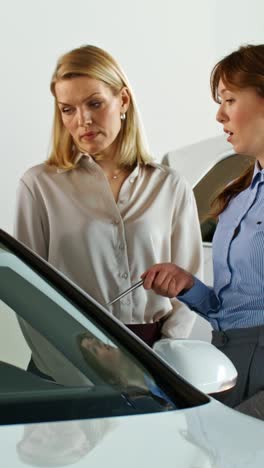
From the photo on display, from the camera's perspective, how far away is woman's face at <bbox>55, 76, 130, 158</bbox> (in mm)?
2596

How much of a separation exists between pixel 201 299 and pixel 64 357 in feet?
1.92

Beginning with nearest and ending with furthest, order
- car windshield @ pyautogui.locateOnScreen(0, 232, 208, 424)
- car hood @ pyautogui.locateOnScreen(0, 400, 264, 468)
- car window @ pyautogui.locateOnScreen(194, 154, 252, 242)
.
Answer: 1. car hood @ pyautogui.locateOnScreen(0, 400, 264, 468)
2. car windshield @ pyautogui.locateOnScreen(0, 232, 208, 424)
3. car window @ pyautogui.locateOnScreen(194, 154, 252, 242)

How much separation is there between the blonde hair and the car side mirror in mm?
975

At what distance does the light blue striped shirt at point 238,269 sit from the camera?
7.10 feet

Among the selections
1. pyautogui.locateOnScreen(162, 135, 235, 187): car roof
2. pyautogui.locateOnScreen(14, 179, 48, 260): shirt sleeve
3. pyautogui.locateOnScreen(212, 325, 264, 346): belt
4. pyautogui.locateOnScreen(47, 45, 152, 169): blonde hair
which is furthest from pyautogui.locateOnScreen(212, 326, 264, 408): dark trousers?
pyautogui.locateOnScreen(162, 135, 235, 187): car roof

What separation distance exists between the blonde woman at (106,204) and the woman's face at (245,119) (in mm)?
411

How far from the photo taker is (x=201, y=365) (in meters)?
1.72

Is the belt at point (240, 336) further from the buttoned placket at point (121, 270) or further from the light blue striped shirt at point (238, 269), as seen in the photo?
the buttoned placket at point (121, 270)

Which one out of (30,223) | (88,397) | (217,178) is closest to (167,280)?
(30,223)

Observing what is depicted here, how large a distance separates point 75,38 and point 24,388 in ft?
19.8

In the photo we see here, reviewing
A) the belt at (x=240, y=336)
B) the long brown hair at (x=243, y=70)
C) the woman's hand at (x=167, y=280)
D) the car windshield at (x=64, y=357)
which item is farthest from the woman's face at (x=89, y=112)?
the car windshield at (x=64, y=357)

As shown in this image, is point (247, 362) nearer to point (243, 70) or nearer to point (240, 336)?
point (240, 336)

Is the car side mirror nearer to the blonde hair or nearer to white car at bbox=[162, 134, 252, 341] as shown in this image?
the blonde hair

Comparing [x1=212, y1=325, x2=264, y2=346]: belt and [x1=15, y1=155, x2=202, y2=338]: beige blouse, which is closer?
[x1=212, y1=325, x2=264, y2=346]: belt
